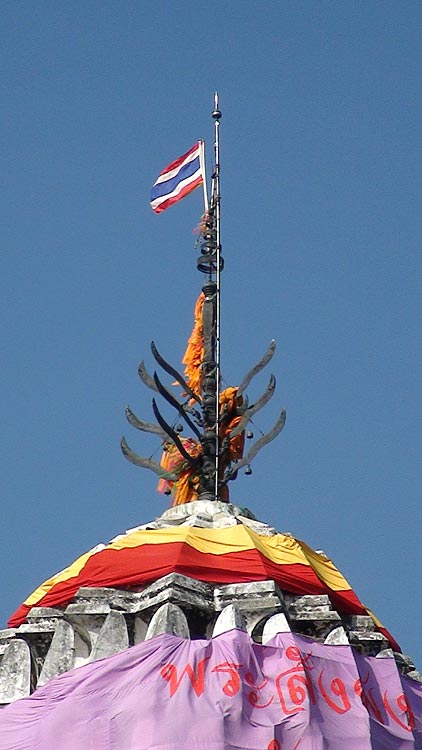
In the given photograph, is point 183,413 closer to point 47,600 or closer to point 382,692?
point 47,600

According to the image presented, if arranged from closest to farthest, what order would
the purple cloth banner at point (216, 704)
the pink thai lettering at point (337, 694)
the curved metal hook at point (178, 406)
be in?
the purple cloth banner at point (216, 704) → the pink thai lettering at point (337, 694) → the curved metal hook at point (178, 406)

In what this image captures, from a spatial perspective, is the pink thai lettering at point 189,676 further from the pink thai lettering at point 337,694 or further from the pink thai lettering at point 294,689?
the pink thai lettering at point 337,694

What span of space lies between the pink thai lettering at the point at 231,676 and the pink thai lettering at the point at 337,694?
1331 mm

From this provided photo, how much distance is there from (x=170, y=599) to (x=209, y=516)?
361cm

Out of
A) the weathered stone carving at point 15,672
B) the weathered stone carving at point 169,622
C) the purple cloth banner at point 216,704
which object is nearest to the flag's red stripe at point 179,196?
the weathered stone carving at point 15,672

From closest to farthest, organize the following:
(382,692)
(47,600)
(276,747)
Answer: (276,747) < (382,692) < (47,600)

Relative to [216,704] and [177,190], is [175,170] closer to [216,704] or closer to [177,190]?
[177,190]

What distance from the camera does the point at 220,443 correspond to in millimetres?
35562

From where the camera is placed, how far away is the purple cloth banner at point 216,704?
2750 centimetres

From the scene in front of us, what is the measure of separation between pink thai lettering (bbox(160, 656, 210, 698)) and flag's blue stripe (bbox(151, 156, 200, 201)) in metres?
14.0

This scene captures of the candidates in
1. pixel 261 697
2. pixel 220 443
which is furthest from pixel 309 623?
pixel 220 443

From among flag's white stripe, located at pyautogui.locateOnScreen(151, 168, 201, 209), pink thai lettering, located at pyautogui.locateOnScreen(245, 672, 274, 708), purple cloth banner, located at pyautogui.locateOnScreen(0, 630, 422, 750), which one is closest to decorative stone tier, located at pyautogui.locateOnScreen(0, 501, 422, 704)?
purple cloth banner, located at pyautogui.locateOnScreen(0, 630, 422, 750)

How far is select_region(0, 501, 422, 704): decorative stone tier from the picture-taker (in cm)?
2997

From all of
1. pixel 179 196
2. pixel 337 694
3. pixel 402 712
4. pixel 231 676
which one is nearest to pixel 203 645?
pixel 231 676
